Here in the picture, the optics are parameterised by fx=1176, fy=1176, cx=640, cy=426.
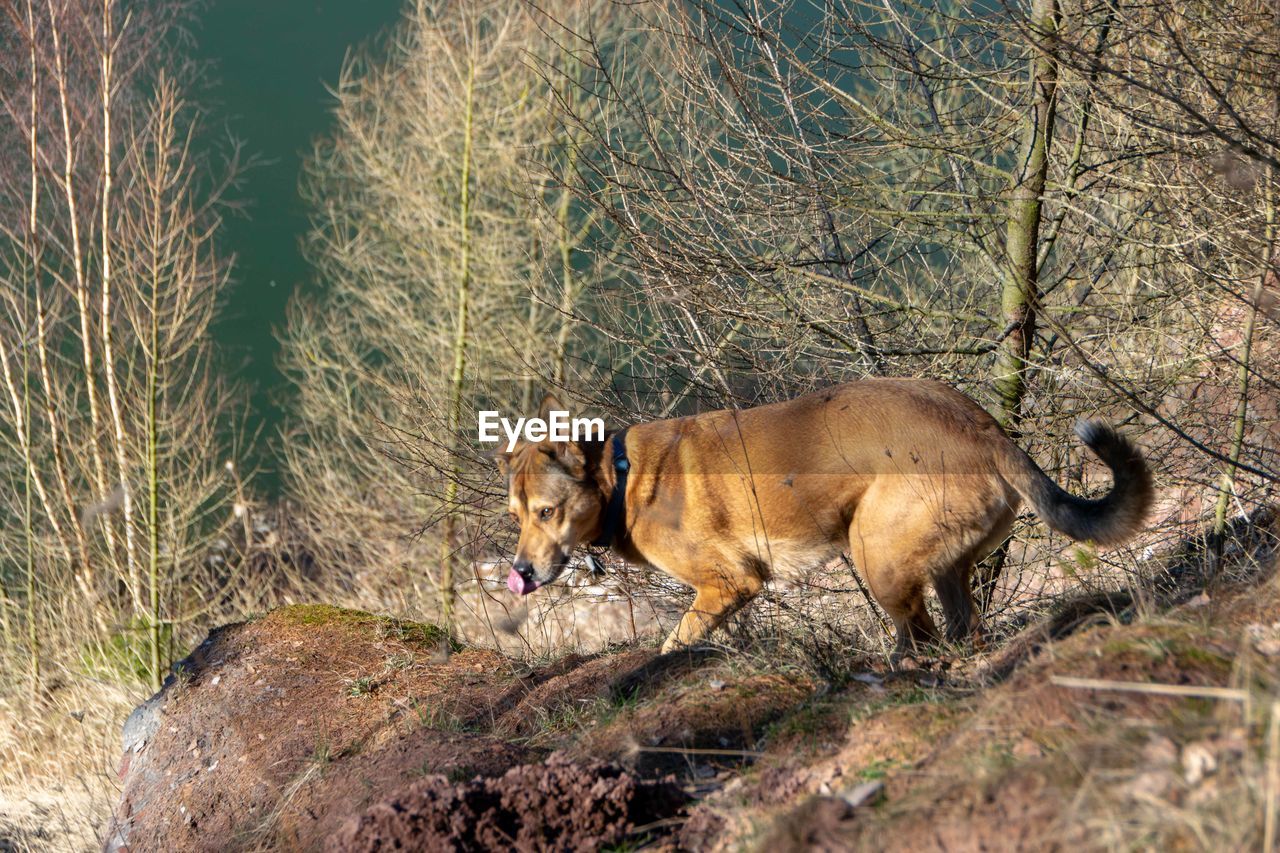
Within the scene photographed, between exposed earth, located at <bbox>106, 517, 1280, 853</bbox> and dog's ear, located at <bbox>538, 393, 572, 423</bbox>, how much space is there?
1453 mm

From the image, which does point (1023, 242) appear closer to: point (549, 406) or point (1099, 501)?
point (1099, 501)

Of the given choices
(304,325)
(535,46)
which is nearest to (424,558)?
(304,325)

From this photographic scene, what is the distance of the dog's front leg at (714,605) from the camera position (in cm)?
632

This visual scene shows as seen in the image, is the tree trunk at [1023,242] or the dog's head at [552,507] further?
the tree trunk at [1023,242]

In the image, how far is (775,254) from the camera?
8125mm

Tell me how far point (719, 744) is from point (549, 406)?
297cm

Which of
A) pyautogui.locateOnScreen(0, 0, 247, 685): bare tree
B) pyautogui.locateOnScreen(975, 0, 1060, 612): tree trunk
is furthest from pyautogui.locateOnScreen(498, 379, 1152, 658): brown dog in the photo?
pyautogui.locateOnScreen(0, 0, 247, 685): bare tree

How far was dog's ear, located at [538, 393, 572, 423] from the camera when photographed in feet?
23.1

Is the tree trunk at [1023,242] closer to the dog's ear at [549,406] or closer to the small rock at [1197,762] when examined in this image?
the dog's ear at [549,406]

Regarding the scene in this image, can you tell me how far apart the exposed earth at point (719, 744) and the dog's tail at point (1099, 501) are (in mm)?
361

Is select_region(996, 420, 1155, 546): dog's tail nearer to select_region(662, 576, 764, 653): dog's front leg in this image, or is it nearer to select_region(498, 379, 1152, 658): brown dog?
select_region(498, 379, 1152, 658): brown dog

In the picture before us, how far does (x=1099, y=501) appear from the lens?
5840 mm

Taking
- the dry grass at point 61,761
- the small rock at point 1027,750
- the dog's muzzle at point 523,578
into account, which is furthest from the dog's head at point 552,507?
the dry grass at point 61,761

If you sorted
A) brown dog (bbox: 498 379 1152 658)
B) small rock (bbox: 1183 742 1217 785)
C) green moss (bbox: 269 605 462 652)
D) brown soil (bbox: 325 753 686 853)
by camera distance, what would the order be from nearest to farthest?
small rock (bbox: 1183 742 1217 785), brown soil (bbox: 325 753 686 853), brown dog (bbox: 498 379 1152 658), green moss (bbox: 269 605 462 652)
